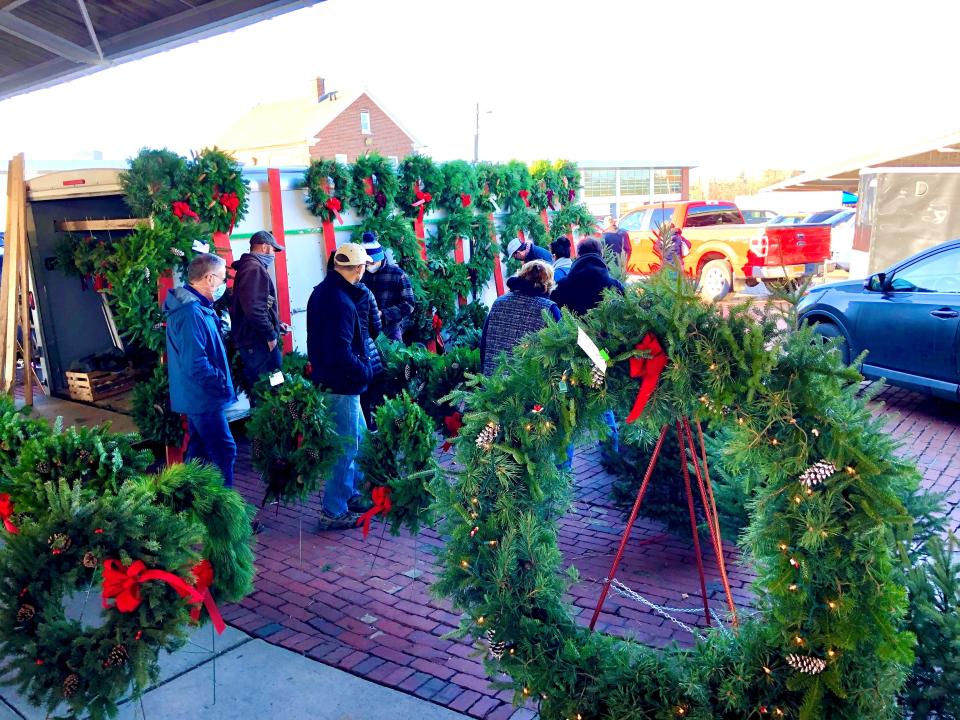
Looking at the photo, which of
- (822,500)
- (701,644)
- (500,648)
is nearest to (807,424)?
(822,500)

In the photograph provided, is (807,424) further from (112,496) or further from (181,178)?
(181,178)

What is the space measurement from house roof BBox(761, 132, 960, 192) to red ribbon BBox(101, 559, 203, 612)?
56.6ft

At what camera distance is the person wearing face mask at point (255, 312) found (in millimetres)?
6246

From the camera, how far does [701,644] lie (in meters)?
2.77

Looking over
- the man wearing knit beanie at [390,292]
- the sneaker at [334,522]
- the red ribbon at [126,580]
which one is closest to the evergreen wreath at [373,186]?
the man wearing knit beanie at [390,292]

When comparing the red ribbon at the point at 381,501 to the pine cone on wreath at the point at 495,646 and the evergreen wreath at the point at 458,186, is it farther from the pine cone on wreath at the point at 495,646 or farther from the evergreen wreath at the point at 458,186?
the evergreen wreath at the point at 458,186

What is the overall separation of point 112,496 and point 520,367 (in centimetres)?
177

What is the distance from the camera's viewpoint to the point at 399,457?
460 centimetres

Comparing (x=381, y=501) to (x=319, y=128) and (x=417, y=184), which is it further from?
(x=319, y=128)

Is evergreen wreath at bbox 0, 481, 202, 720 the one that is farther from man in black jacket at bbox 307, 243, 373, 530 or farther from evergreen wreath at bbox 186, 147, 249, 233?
evergreen wreath at bbox 186, 147, 249, 233

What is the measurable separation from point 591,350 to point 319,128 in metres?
44.6

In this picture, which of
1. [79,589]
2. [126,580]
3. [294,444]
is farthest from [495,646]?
[294,444]

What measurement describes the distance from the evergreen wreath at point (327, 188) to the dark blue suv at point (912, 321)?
4.61 m

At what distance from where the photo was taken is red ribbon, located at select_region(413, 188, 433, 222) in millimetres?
8555
